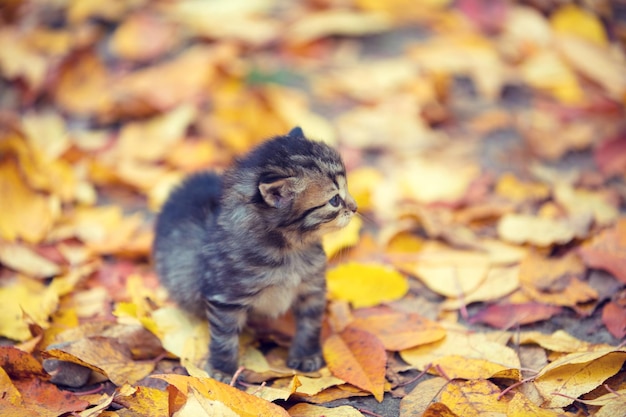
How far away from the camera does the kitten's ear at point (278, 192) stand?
2693 mm

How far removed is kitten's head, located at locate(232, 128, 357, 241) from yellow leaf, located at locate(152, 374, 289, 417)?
673 mm

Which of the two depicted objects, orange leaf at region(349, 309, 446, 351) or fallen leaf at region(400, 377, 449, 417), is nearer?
fallen leaf at region(400, 377, 449, 417)

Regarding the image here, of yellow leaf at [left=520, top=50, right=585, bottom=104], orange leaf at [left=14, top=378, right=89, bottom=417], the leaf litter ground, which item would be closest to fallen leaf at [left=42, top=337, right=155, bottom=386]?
the leaf litter ground

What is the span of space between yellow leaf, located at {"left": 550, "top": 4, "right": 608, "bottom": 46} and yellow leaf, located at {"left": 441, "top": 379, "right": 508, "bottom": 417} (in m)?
3.27

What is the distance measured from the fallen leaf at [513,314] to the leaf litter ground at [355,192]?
1cm

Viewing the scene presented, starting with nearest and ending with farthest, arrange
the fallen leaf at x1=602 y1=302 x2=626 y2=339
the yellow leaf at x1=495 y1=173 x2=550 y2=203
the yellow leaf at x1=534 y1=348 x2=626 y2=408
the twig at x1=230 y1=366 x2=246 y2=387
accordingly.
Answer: the yellow leaf at x1=534 y1=348 x2=626 y2=408 → the twig at x1=230 y1=366 x2=246 y2=387 → the fallen leaf at x1=602 y1=302 x2=626 y2=339 → the yellow leaf at x1=495 y1=173 x2=550 y2=203

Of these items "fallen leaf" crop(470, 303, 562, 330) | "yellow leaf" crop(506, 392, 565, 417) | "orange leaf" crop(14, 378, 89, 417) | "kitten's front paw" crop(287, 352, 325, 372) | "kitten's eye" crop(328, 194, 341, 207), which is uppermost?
"kitten's eye" crop(328, 194, 341, 207)

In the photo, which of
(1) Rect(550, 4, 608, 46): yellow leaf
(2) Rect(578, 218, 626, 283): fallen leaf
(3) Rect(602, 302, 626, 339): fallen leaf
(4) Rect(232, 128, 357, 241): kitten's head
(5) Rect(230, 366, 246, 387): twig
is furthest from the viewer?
(1) Rect(550, 4, 608, 46): yellow leaf

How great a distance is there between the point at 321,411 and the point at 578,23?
3.87m

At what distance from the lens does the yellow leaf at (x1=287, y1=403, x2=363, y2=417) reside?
2.64 meters

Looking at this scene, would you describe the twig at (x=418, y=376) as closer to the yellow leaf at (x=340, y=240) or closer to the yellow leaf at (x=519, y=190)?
the yellow leaf at (x=340, y=240)

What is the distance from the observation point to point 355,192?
4.14 m

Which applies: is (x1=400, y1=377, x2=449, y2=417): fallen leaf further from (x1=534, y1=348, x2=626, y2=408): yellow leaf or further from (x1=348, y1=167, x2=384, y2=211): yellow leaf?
(x1=348, y1=167, x2=384, y2=211): yellow leaf

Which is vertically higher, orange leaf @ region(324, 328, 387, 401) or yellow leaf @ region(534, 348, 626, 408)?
yellow leaf @ region(534, 348, 626, 408)
